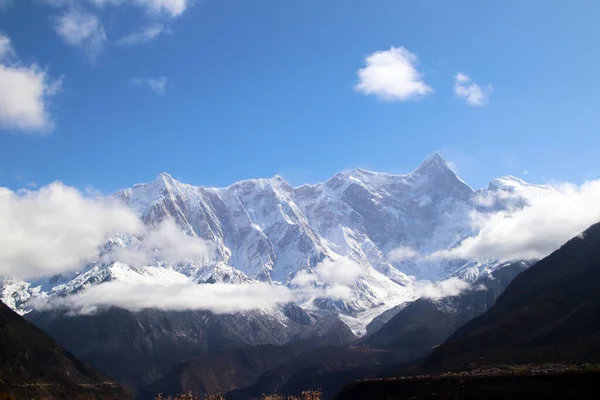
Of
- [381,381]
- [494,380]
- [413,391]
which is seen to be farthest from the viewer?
[381,381]

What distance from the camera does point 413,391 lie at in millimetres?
168750

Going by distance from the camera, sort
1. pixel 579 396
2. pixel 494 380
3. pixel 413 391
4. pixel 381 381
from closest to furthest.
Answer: pixel 579 396
pixel 494 380
pixel 413 391
pixel 381 381

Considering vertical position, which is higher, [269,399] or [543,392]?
[269,399]

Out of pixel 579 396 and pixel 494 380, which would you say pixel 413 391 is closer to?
pixel 494 380

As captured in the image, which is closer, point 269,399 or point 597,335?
point 269,399

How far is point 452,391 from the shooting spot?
156750 millimetres

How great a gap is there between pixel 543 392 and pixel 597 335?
254 feet

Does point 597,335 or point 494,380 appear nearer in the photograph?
point 494,380

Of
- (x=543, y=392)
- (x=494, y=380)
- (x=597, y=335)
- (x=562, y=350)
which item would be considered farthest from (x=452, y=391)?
(x=597, y=335)

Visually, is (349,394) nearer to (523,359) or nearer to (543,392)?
(523,359)

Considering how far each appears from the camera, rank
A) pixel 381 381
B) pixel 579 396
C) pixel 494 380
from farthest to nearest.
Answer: pixel 381 381 < pixel 494 380 < pixel 579 396

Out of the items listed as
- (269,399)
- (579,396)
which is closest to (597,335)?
(579,396)

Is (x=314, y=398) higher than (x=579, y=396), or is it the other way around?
(x=314, y=398)

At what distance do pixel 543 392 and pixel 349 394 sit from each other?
71.8 m
